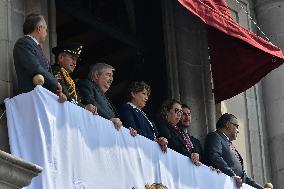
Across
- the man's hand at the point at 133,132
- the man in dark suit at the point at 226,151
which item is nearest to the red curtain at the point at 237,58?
the man in dark suit at the point at 226,151

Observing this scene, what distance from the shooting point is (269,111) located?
19.9 metres

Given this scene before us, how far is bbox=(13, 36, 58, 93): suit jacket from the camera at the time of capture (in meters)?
13.3

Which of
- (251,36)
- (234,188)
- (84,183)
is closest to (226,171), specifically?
(234,188)

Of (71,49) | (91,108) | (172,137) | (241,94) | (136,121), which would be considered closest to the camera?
(91,108)

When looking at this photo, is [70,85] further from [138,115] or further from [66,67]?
[138,115]

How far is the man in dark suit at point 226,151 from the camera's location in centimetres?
1641

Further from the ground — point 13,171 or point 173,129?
point 173,129

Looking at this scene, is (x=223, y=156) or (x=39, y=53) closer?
(x=39, y=53)

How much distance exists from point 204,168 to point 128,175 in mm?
1901

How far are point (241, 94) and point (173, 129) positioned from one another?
3523mm

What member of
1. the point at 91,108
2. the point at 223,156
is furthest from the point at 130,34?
the point at 91,108

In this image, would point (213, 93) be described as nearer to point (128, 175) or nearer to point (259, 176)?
point (259, 176)

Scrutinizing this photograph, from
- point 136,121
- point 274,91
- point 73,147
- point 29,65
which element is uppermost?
point 274,91

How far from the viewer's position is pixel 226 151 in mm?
16781
